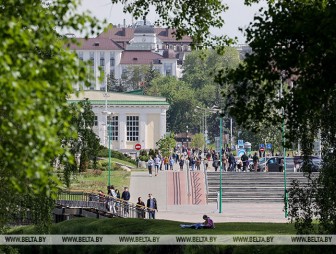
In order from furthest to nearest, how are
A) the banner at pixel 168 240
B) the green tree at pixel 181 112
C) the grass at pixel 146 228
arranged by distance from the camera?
the green tree at pixel 181 112 → the grass at pixel 146 228 → the banner at pixel 168 240

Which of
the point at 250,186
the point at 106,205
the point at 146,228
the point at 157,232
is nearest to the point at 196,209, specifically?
the point at 250,186

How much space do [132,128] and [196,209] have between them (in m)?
62.4

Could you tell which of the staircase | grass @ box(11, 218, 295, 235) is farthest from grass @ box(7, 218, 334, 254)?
the staircase

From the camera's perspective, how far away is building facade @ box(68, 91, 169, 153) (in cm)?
12419

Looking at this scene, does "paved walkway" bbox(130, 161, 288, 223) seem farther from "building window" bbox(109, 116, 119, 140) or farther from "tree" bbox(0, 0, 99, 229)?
"building window" bbox(109, 116, 119, 140)

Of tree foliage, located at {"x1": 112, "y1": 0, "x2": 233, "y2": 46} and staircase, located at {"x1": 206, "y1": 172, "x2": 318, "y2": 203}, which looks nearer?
tree foliage, located at {"x1": 112, "y1": 0, "x2": 233, "y2": 46}

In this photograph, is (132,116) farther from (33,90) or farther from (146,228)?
(33,90)

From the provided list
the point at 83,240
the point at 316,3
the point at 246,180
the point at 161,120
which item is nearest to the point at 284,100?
the point at 316,3

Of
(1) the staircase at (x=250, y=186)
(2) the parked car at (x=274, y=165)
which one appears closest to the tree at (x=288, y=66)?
(1) the staircase at (x=250, y=186)

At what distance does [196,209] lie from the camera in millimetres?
66875

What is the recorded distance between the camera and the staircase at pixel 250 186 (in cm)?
7312

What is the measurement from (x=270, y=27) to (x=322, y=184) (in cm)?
718

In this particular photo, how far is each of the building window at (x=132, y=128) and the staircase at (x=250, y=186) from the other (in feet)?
152

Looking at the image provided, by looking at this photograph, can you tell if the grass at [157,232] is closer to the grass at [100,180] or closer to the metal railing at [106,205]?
the metal railing at [106,205]
